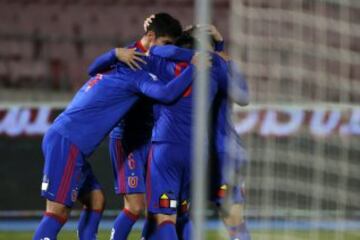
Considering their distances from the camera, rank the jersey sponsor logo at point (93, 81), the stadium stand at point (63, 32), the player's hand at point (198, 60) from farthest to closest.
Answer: the stadium stand at point (63, 32) → the jersey sponsor logo at point (93, 81) → the player's hand at point (198, 60)

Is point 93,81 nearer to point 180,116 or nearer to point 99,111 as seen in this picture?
point 99,111

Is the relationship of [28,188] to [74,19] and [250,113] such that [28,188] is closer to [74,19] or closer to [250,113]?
[250,113]

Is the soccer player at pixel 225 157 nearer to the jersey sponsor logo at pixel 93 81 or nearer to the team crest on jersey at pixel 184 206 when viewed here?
the team crest on jersey at pixel 184 206

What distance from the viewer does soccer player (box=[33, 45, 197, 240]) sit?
5027 mm

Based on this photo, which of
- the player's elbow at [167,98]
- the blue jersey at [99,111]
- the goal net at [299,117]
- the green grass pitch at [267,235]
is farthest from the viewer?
the green grass pitch at [267,235]

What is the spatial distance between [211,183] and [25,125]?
4.12 metres

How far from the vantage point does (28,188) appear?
9.09 m

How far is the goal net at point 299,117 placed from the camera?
5.43 m

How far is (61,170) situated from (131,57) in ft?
2.41

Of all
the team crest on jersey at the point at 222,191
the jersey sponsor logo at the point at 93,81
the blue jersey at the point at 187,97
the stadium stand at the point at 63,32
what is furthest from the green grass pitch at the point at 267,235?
the stadium stand at the point at 63,32

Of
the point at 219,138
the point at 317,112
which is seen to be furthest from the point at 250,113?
the point at 219,138

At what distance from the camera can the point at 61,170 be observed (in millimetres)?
5031

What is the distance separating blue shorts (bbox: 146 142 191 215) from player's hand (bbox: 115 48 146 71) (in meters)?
0.46

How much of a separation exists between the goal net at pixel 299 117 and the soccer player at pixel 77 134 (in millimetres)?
642
